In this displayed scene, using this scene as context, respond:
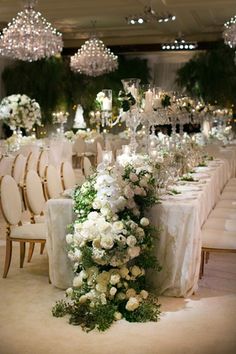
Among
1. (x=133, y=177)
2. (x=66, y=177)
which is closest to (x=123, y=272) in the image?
(x=133, y=177)

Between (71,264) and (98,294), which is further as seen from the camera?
(71,264)

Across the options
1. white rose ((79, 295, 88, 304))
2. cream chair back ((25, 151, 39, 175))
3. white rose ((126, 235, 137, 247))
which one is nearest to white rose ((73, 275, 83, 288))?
white rose ((79, 295, 88, 304))

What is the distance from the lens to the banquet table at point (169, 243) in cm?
421

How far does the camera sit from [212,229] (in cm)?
482

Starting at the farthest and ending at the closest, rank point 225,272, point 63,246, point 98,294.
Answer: point 225,272
point 63,246
point 98,294

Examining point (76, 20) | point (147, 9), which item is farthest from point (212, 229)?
point (76, 20)

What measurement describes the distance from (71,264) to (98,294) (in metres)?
0.60

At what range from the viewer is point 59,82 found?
53.2 feet

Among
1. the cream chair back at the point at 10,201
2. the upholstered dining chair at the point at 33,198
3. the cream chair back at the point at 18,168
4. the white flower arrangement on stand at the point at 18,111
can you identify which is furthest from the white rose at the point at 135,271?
the white flower arrangement on stand at the point at 18,111

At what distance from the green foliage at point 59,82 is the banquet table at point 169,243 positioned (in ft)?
36.8

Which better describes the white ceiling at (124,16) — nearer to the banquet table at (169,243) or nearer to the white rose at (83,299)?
the banquet table at (169,243)

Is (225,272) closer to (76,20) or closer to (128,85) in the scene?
(128,85)

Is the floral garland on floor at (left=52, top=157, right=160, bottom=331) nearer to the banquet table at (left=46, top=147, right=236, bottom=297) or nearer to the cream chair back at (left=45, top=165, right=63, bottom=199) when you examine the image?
the banquet table at (left=46, top=147, right=236, bottom=297)

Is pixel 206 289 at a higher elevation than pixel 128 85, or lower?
lower
